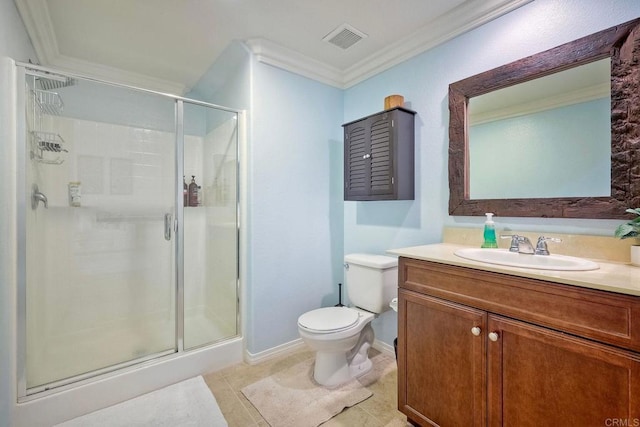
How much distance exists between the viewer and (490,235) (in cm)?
155

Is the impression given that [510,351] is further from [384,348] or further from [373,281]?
[384,348]

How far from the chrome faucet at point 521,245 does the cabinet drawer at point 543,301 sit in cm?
44

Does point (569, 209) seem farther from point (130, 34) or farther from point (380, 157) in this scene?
point (130, 34)

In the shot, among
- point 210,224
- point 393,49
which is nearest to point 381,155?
point 393,49

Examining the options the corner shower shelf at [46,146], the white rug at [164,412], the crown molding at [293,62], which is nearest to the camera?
the white rug at [164,412]

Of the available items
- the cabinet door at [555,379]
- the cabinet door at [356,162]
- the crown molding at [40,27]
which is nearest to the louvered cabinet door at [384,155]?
the cabinet door at [356,162]

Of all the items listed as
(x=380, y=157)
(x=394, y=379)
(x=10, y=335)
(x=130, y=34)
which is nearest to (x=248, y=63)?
(x=130, y=34)

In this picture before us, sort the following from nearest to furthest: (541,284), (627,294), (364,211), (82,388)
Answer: (627,294) → (541,284) → (82,388) → (364,211)

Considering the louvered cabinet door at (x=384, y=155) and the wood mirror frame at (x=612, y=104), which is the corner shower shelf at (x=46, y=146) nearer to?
the louvered cabinet door at (x=384, y=155)

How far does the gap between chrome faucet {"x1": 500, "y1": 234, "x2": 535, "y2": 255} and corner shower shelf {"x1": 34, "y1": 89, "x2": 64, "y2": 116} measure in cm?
284

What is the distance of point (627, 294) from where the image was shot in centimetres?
84

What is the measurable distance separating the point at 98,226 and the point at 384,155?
7.67 ft

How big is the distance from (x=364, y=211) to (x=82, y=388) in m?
2.17

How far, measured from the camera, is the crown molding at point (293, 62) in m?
2.11
